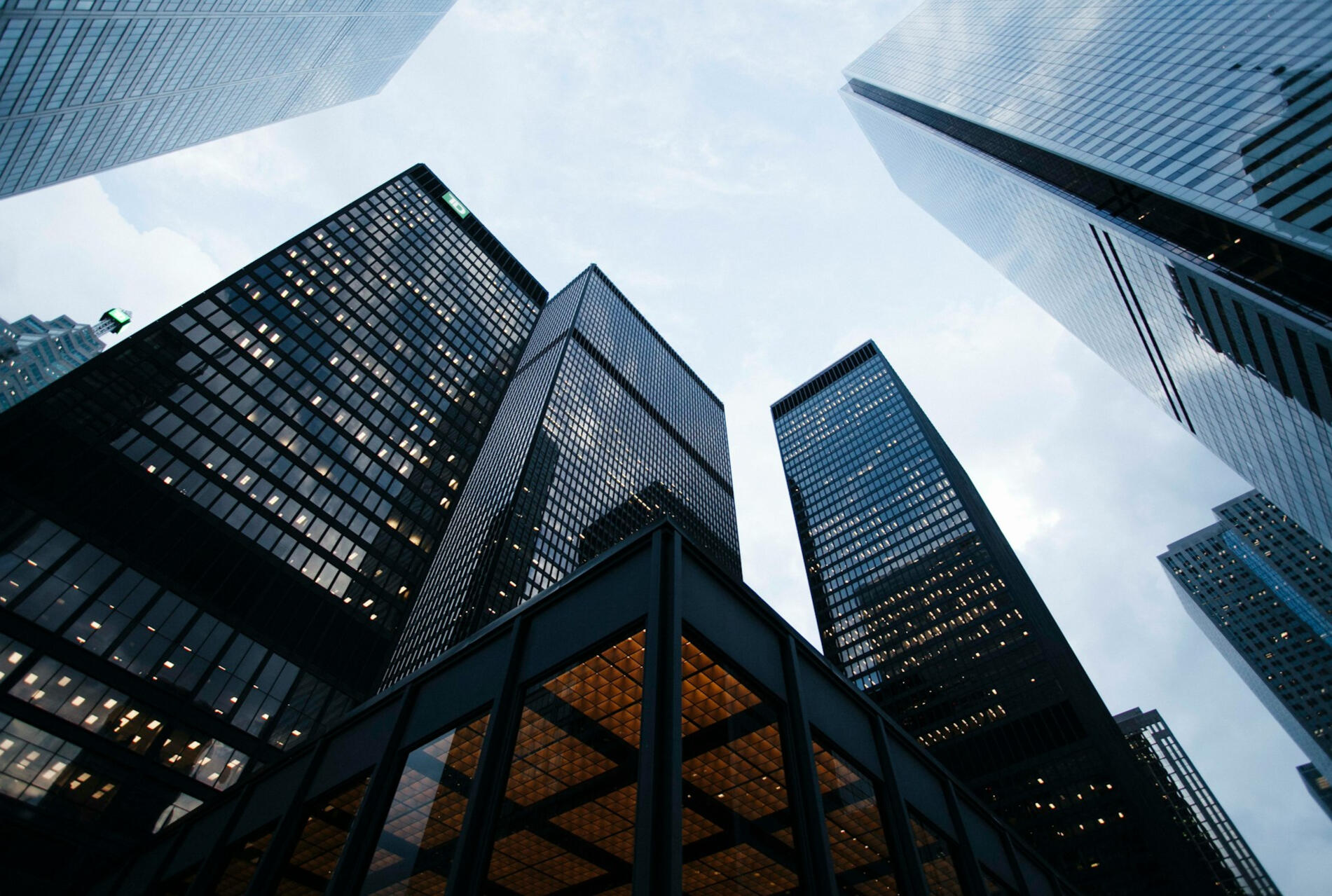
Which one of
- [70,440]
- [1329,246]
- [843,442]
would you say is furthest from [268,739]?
[843,442]

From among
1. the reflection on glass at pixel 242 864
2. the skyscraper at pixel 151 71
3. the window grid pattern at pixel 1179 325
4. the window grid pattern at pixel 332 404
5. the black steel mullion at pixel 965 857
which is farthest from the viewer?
the skyscraper at pixel 151 71

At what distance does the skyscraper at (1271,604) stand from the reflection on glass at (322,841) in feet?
547

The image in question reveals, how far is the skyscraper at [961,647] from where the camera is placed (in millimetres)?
81188

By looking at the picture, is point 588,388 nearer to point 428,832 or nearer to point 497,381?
point 497,381

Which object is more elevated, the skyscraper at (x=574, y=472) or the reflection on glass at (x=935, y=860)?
the skyscraper at (x=574, y=472)

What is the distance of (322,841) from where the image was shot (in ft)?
56.6

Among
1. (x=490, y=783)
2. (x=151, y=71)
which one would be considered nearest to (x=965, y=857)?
(x=490, y=783)

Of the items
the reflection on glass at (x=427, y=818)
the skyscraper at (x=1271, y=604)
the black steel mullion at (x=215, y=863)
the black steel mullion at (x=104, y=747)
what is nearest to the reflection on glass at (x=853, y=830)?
the reflection on glass at (x=427, y=818)

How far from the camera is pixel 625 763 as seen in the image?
1228 cm

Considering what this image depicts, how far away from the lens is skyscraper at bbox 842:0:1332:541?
143ft

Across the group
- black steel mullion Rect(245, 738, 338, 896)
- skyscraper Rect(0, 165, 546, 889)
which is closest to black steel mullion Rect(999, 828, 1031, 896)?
black steel mullion Rect(245, 738, 338, 896)

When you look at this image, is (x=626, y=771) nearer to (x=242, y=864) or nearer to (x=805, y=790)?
(x=805, y=790)

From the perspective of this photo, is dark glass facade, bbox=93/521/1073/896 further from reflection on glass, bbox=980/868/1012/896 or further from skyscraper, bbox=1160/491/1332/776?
skyscraper, bbox=1160/491/1332/776

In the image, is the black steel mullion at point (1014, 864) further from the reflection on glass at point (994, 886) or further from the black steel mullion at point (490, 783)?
the black steel mullion at point (490, 783)
